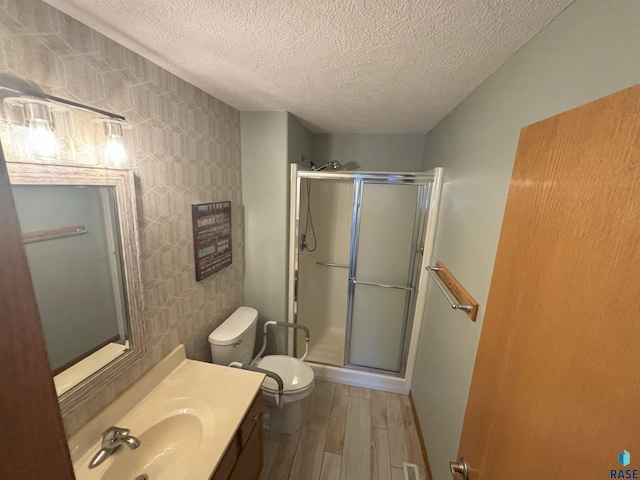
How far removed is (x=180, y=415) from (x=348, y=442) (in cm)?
126

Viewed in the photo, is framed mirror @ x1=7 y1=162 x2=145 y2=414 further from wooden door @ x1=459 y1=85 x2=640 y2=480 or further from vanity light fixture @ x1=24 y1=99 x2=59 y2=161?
wooden door @ x1=459 y1=85 x2=640 y2=480

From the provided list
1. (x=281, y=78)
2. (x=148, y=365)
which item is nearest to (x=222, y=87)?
(x=281, y=78)

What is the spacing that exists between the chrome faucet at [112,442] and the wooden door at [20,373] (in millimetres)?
685

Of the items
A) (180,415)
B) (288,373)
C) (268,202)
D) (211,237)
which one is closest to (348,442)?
(288,373)

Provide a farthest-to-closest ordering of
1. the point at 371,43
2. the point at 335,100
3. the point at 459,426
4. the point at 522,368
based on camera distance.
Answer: the point at 335,100, the point at 459,426, the point at 371,43, the point at 522,368

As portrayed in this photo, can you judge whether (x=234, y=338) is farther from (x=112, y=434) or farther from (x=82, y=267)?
(x=82, y=267)

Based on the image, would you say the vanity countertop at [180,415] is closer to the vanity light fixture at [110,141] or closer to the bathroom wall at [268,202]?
the bathroom wall at [268,202]

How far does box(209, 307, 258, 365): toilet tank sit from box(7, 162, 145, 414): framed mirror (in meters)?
0.49

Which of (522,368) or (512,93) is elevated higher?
(512,93)

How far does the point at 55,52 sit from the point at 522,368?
1591 mm

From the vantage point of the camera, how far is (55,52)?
0.75 meters

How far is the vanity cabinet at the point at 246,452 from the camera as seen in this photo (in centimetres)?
100

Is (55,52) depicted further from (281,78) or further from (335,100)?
(335,100)

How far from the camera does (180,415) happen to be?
1117 mm
